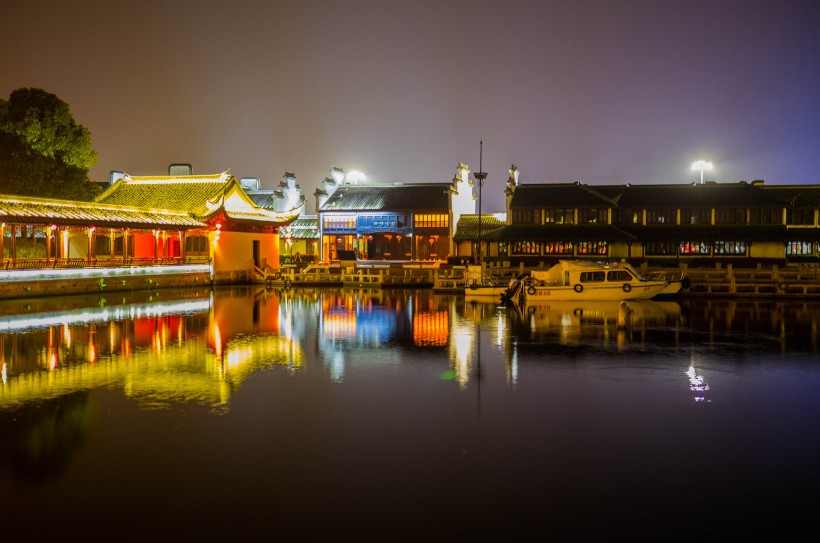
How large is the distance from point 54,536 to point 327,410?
5910mm

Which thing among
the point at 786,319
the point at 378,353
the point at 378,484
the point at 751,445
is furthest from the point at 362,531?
the point at 786,319

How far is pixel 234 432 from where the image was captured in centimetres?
1152

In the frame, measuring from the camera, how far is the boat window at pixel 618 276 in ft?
119

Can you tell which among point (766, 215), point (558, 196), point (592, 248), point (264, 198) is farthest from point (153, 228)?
point (766, 215)

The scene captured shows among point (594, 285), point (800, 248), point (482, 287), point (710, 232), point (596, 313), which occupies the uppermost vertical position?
point (710, 232)

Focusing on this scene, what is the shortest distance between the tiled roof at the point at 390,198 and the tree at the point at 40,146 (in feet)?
92.1

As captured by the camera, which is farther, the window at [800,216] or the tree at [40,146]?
the window at [800,216]

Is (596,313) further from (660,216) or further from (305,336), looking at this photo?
(660,216)

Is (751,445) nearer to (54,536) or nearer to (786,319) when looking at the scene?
(54,536)

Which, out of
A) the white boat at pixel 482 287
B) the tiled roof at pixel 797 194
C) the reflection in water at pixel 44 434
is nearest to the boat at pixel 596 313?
the white boat at pixel 482 287

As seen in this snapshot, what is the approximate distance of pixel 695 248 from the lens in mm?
58219

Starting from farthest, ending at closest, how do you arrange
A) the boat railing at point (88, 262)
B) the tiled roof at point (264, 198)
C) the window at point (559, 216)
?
the tiled roof at point (264, 198), the window at point (559, 216), the boat railing at point (88, 262)

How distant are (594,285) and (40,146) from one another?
41.2 m

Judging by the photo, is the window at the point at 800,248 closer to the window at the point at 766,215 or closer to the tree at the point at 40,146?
the window at the point at 766,215
